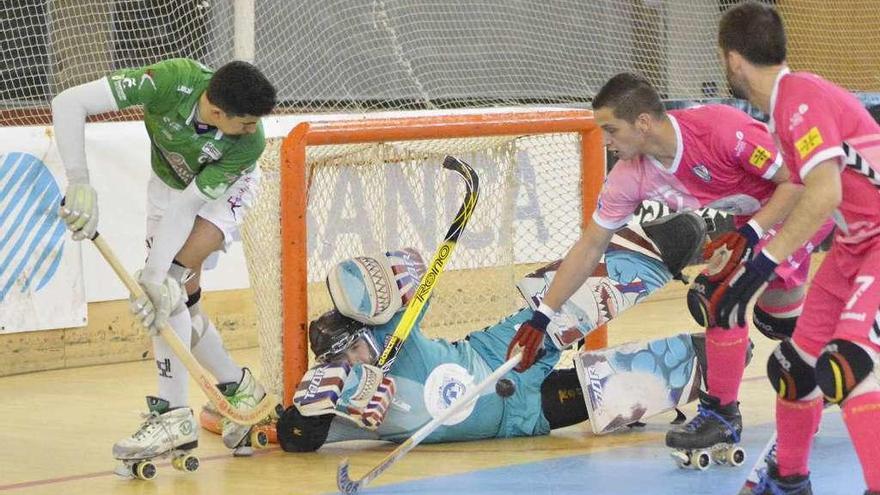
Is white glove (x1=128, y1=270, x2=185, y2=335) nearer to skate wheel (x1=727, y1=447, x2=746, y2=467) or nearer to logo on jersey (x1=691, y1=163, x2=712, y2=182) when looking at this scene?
logo on jersey (x1=691, y1=163, x2=712, y2=182)

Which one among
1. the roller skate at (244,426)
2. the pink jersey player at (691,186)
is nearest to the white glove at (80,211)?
the roller skate at (244,426)

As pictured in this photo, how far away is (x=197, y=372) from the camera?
4812 mm

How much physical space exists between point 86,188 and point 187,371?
2.38 ft

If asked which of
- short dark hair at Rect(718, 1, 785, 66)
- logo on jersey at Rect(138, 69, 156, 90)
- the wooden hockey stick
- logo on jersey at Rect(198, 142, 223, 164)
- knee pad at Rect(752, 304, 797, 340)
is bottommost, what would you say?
the wooden hockey stick

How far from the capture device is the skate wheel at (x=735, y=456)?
4766 mm

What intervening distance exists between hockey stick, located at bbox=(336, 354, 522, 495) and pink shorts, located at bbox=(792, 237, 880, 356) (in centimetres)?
107

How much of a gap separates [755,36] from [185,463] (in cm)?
230

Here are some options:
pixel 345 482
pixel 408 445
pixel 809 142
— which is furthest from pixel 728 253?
pixel 345 482

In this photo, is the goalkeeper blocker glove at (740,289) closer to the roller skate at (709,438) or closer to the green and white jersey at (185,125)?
the roller skate at (709,438)

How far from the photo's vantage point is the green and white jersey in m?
4.77

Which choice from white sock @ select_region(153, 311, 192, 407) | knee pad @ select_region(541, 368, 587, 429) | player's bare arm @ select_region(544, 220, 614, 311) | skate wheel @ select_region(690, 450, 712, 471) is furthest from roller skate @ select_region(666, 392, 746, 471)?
white sock @ select_region(153, 311, 192, 407)

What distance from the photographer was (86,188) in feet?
15.0

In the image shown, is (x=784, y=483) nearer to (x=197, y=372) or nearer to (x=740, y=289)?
(x=740, y=289)

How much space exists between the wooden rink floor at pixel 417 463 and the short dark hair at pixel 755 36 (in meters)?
1.37
